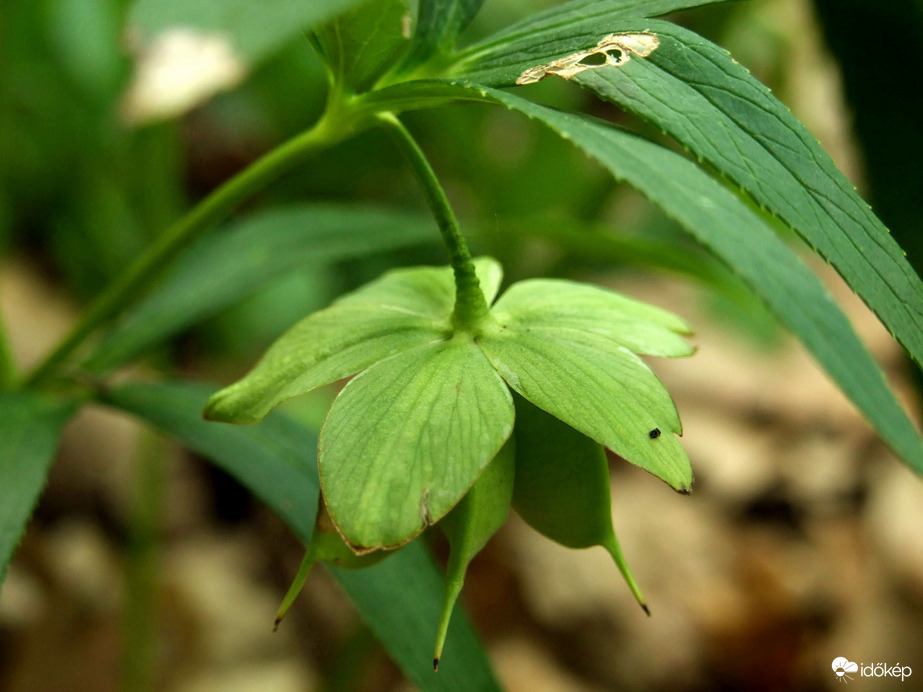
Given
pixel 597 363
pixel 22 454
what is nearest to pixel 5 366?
pixel 22 454

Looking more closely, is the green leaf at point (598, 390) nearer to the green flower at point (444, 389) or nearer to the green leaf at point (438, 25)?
the green flower at point (444, 389)

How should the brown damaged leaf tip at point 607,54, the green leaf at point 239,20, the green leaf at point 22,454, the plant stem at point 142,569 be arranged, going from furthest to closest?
the plant stem at point 142,569 < the green leaf at point 22,454 < the brown damaged leaf tip at point 607,54 < the green leaf at point 239,20

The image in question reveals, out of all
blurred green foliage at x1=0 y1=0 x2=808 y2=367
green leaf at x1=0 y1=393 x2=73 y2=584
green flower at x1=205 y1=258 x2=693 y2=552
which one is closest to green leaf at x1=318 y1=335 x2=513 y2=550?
green flower at x1=205 y1=258 x2=693 y2=552

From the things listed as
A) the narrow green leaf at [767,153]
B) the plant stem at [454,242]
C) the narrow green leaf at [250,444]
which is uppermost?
the narrow green leaf at [767,153]

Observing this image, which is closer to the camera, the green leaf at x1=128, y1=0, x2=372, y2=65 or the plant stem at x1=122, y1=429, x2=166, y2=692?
the green leaf at x1=128, y1=0, x2=372, y2=65

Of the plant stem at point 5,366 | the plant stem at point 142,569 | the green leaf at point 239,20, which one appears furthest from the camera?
the plant stem at point 142,569

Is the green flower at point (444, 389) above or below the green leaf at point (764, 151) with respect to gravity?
below

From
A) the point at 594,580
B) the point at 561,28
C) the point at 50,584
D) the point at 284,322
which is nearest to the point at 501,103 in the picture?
the point at 561,28

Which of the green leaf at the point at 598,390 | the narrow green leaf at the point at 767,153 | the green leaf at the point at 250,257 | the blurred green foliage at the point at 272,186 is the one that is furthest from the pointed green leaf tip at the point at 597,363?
the blurred green foliage at the point at 272,186

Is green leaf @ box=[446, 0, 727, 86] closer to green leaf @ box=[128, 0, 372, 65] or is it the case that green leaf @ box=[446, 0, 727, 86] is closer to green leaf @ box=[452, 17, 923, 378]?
green leaf @ box=[452, 17, 923, 378]
